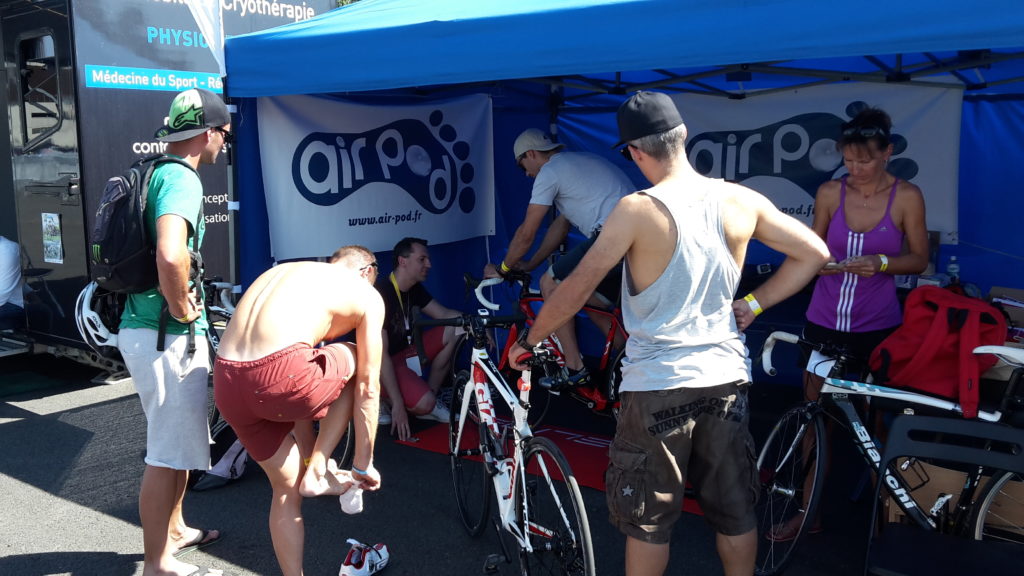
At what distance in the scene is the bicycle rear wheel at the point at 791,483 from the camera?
3189mm

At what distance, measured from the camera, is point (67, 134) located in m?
5.61

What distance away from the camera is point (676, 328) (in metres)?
2.36

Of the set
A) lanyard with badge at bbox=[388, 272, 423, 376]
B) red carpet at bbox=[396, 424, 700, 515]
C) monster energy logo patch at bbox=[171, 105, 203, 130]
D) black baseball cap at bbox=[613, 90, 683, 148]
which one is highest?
monster energy logo patch at bbox=[171, 105, 203, 130]

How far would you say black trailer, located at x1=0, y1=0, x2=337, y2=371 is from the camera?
5543 millimetres

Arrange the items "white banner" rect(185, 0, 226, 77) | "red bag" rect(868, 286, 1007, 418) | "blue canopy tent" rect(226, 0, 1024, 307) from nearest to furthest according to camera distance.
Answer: "blue canopy tent" rect(226, 0, 1024, 307) → "red bag" rect(868, 286, 1007, 418) → "white banner" rect(185, 0, 226, 77)

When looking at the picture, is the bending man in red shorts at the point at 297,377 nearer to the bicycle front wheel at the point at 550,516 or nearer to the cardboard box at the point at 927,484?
the bicycle front wheel at the point at 550,516

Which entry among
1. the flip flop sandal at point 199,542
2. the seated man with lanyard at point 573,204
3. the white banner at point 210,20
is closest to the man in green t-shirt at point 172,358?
the flip flop sandal at point 199,542

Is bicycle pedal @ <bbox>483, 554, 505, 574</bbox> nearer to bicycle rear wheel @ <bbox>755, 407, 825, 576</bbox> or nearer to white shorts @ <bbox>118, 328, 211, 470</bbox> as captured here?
bicycle rear wheel @ <bbox>755, 407, 825, 576</bbox>

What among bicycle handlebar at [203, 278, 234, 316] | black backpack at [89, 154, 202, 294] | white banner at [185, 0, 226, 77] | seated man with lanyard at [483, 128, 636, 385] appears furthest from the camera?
white banner at [185, 0, 226, 77]

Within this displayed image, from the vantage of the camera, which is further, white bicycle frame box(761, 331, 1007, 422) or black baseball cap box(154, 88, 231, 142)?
black baseball cap box(154, 88, 231, 142)

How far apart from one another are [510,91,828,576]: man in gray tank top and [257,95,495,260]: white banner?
8.91ft

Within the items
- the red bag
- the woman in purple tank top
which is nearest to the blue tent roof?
the woman in purple tank top

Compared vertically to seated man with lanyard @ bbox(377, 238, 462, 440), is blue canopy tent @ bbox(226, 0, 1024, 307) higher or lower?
higher

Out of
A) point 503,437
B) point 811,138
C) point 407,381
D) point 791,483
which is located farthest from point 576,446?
point 811,138
